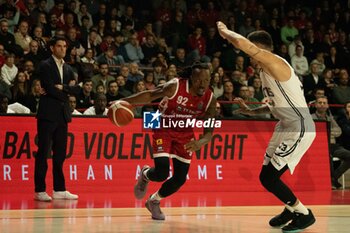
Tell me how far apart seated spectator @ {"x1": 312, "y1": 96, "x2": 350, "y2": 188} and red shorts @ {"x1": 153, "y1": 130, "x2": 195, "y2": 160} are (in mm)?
6085

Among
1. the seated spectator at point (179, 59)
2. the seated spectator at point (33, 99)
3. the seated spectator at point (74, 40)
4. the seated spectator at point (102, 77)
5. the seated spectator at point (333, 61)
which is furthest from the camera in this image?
the seated spectator at point (333, 61)

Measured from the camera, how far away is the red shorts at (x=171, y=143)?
8.84m

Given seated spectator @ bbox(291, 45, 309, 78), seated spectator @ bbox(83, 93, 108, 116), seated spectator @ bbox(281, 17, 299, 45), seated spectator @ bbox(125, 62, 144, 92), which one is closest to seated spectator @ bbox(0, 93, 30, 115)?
seated spectator @ bbox(83, 93, 108, 116)

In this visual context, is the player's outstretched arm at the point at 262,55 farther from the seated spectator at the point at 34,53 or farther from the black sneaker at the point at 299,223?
the seated spectator at the point at 34,53

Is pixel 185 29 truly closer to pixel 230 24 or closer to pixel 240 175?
pixel 230 24

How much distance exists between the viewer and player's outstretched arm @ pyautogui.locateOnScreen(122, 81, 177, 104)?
8445mm

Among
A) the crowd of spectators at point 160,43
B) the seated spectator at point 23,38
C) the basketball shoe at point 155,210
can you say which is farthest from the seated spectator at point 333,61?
the basketball shoe at point 155,210

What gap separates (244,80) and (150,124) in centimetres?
428

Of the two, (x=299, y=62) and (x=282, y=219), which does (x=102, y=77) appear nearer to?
(x=299, y=62)

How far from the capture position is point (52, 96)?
11.4 meters

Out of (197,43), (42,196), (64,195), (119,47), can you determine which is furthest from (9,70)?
(197,43)

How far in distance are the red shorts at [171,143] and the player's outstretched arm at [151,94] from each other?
47 cm

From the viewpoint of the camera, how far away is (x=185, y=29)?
761 inches

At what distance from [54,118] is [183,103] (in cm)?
312
